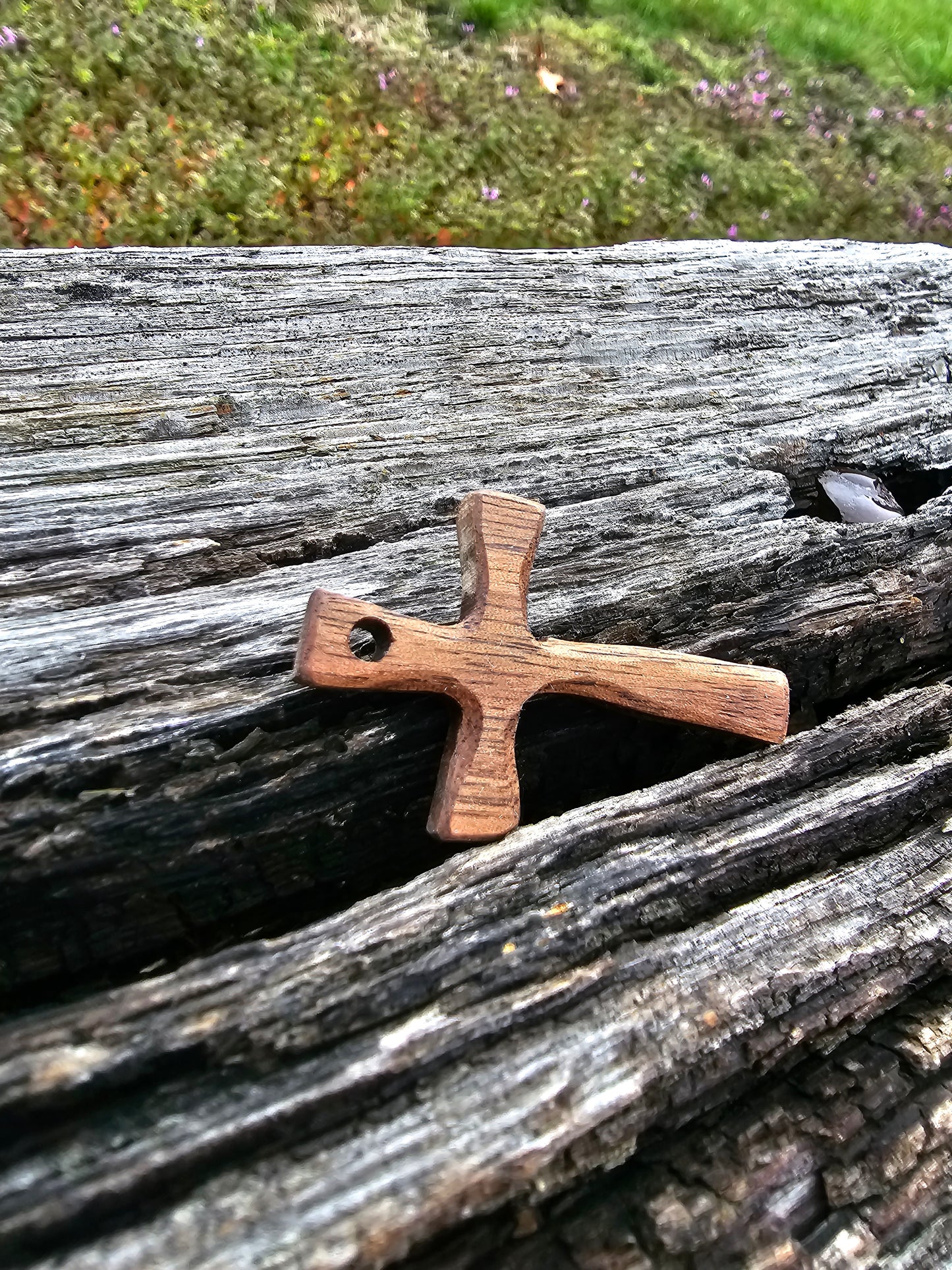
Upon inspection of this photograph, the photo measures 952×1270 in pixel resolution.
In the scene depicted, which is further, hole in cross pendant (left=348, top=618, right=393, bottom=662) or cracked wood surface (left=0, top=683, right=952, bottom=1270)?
hole in cross pendant (left=348, top=618, right=393, bottom=662)

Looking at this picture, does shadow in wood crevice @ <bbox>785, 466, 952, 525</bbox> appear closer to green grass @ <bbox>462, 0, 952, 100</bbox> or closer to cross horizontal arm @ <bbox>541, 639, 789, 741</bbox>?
cross horizontal arm @ <bbox>541, 639, 789, 741</bbox>

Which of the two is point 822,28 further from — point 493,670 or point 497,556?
point 493,670

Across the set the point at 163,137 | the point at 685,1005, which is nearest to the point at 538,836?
the point at 685,1005

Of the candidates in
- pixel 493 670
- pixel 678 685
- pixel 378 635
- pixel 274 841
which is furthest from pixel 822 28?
pixel 274 841

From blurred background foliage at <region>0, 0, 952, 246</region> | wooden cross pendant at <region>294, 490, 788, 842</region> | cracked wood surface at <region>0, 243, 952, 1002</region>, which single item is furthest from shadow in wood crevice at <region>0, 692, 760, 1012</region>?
Answer: blurred background foliage at <region>0, 0, 952, 246</region>

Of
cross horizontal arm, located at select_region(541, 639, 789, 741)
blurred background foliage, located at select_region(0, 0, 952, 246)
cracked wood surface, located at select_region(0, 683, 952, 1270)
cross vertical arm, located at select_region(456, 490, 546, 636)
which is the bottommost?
cracked wood surface, located at select_region(0, 683, 952, 1270)

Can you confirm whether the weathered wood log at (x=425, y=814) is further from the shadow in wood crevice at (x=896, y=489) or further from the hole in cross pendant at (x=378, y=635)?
the hole in cross pendant at (x=378, y=635)

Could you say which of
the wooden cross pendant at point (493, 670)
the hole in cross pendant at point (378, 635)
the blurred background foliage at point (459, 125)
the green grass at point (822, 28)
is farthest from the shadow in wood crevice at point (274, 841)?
the green grass at point (822, 28)
